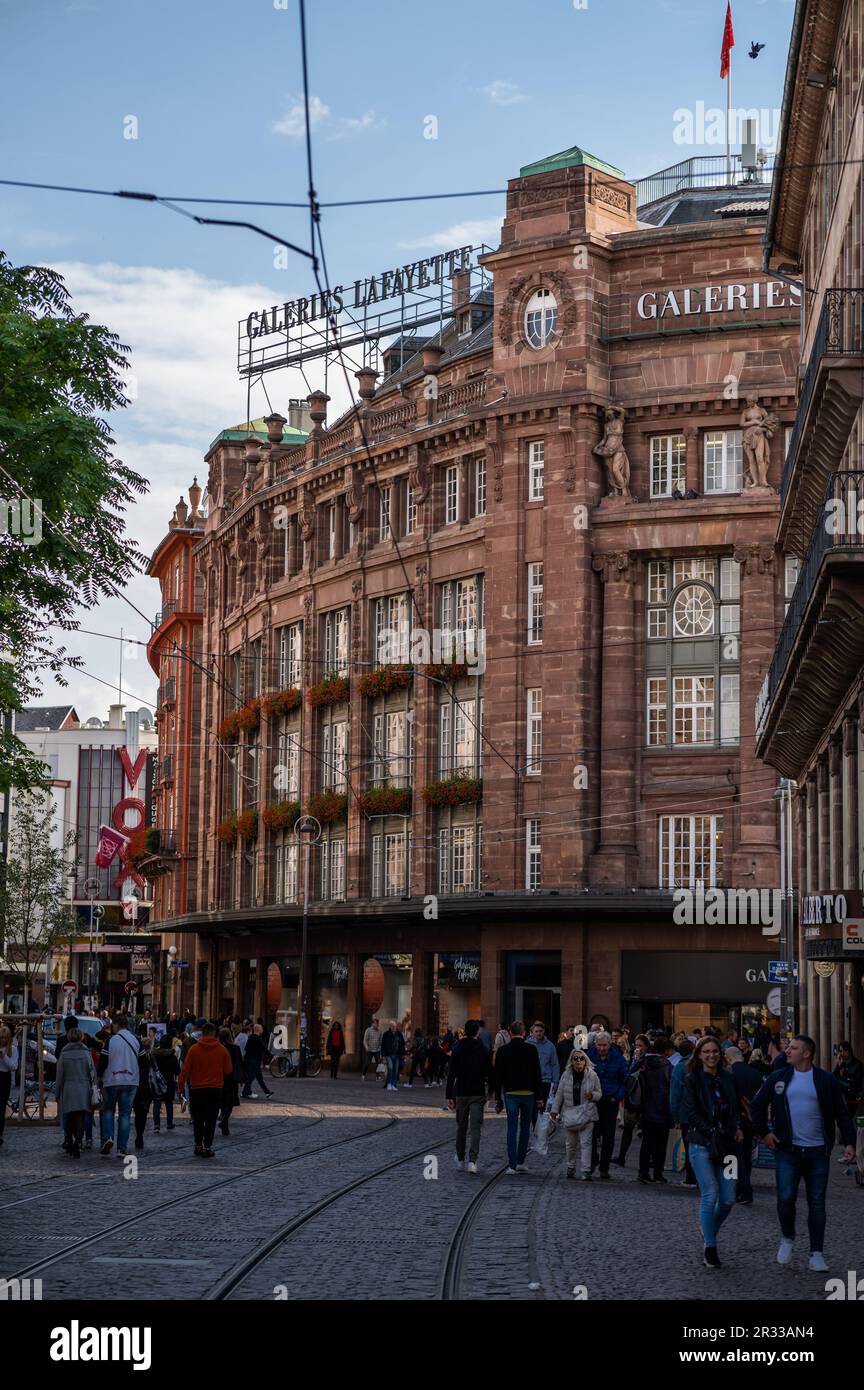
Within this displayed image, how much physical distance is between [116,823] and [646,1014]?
2857 inches

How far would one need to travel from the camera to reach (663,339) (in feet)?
173

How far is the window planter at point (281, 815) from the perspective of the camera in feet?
211

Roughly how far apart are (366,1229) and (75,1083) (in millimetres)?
9014

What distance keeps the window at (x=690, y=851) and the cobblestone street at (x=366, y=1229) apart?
23839 mm

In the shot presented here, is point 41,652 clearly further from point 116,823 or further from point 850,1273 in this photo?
point 116,823

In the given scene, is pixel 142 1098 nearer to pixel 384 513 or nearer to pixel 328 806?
pixel 328 806

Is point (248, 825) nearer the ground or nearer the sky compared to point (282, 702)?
nearer the ground

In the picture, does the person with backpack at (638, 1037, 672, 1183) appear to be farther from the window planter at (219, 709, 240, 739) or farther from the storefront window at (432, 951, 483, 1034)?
the window planter at (219, 709, 240, 739)

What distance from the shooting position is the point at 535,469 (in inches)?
2120

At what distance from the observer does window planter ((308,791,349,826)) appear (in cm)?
6112

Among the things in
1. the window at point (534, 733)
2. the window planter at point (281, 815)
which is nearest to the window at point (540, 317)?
the window at point (534, 733)

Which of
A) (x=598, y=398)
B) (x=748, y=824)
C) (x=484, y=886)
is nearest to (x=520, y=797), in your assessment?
(x=484, y=886)

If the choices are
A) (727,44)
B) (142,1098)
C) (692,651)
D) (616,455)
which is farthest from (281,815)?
(142,1098)

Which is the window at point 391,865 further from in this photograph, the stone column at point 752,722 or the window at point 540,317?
the window at point 540,317
